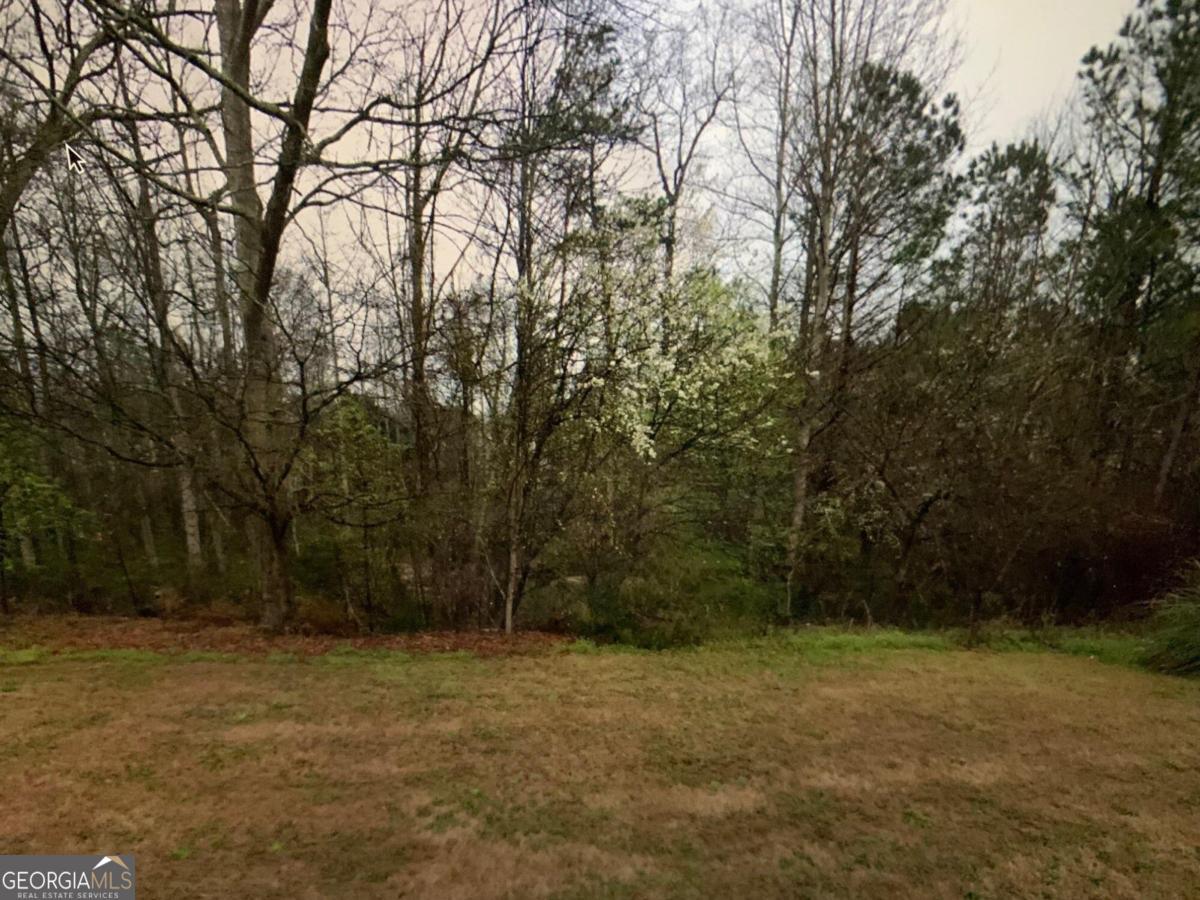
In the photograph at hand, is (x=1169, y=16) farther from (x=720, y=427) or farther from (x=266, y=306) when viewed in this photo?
(x=266, y=306)

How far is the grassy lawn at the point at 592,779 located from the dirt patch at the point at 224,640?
0.45m

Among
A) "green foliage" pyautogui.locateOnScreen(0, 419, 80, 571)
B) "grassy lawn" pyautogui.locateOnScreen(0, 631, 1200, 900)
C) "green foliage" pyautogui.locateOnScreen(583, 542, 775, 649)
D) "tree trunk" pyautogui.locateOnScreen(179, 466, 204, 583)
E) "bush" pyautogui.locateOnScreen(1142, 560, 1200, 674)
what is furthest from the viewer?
"tree trunk" pyautogui.locateOnScreen(179, 466, 204, 583)

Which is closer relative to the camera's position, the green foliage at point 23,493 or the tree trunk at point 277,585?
the tree trunk at point 277,585

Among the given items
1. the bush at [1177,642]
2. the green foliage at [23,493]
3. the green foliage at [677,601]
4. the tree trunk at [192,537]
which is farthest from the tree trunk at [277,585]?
the bush at [1177,642]

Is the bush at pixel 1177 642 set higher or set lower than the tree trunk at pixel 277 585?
lower

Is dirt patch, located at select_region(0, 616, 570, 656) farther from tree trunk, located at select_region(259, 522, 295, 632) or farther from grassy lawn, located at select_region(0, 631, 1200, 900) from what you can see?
grassy lawn, located at select_region(0, 631, 1200, 900)

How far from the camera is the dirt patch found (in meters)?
5.31

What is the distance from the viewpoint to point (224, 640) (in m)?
5.77

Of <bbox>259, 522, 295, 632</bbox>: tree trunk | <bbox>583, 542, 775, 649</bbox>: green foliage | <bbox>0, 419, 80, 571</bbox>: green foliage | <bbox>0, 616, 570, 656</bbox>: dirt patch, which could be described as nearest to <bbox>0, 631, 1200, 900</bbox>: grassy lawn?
<bbox>0, 616, 570, 656</bbox>: dirt patch

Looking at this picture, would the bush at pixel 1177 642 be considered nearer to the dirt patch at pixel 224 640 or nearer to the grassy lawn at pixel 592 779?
the grassy lawn at pixel 592 779

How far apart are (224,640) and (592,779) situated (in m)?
4.60

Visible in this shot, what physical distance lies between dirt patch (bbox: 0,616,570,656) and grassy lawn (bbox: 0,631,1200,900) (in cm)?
45

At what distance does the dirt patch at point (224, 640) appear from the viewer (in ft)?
17.4

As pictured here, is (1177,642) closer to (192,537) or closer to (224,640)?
(224,640)
